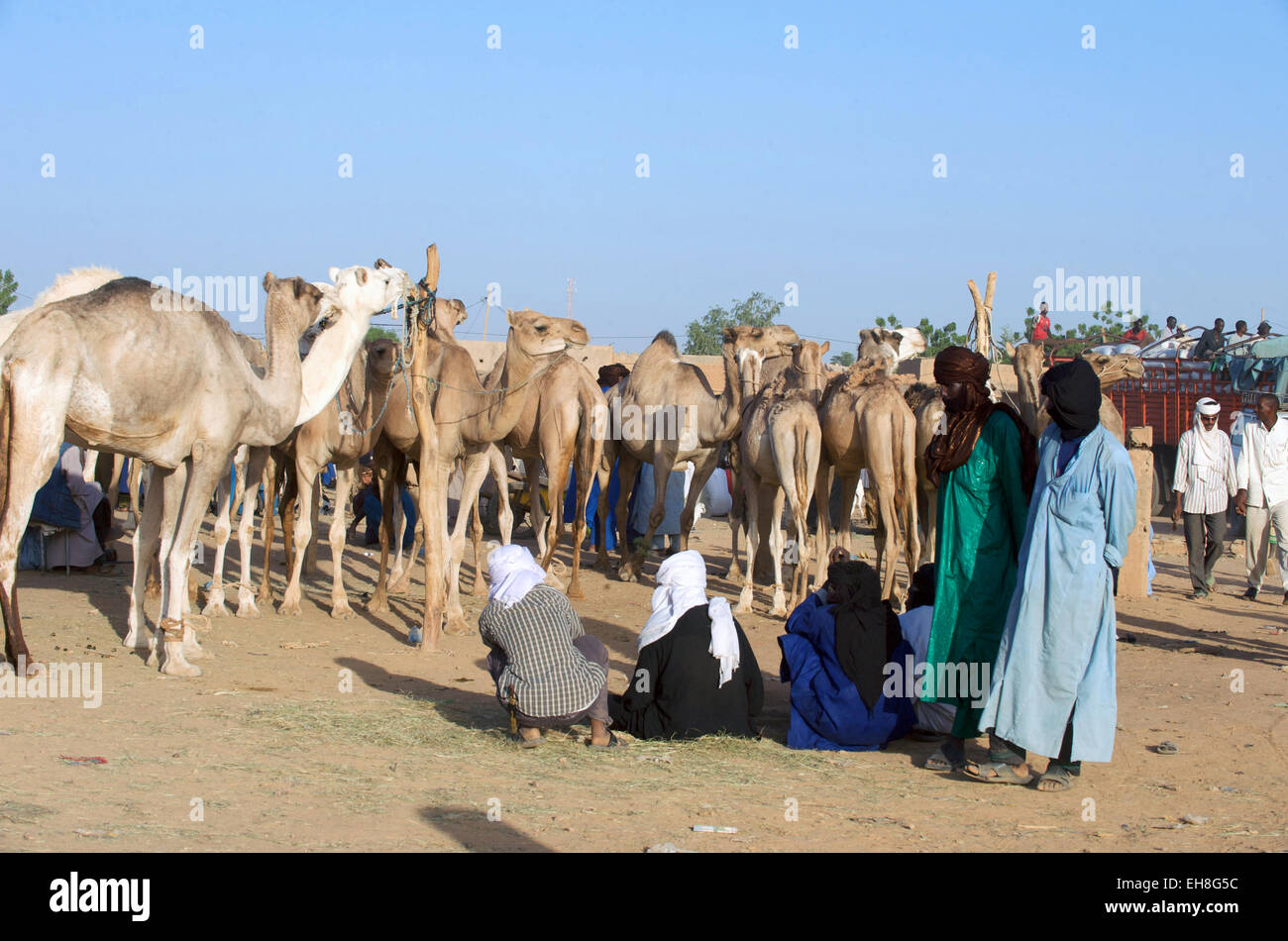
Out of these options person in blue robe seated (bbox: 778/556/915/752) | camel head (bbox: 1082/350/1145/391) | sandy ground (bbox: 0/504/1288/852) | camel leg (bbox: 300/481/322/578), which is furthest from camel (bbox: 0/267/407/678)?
camel head (bbox: 1082/350/1145/391)

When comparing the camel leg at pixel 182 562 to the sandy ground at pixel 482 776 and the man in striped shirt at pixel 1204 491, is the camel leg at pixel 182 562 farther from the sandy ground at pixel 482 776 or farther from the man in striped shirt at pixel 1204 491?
the man in striped shirt at pixel 1204 491

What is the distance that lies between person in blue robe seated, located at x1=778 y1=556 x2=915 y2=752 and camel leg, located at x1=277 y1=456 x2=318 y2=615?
16.6ft

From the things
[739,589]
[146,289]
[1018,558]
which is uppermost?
[146,289]

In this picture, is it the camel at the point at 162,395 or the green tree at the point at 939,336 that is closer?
the camel at the point at 162,395

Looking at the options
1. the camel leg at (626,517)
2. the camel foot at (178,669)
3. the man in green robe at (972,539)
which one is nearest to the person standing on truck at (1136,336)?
the camel leg at (626,517)

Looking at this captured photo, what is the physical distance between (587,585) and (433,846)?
8.46 meters

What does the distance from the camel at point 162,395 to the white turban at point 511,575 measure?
2.54m

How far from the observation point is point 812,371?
12.9m

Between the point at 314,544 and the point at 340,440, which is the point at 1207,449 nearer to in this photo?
the point at 340,440

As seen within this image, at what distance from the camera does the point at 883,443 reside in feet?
38.0

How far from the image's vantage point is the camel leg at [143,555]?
888 centimetres

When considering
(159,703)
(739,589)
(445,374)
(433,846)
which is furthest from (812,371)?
(433,846)
